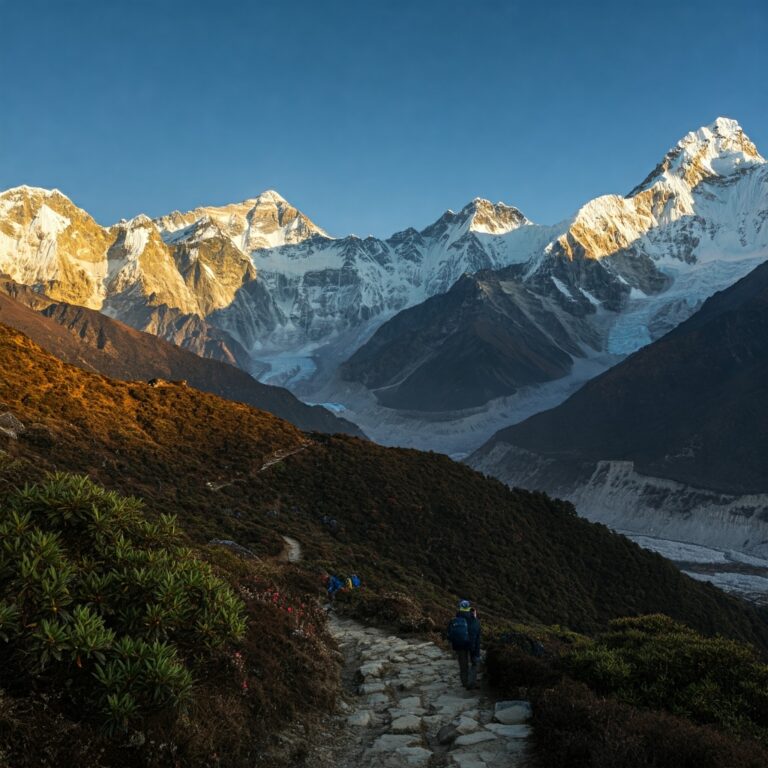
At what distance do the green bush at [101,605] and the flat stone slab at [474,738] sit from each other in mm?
4327

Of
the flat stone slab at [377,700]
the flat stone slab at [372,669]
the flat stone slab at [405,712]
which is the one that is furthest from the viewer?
the flat stone slab at [372,669]

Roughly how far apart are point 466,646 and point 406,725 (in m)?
2.56

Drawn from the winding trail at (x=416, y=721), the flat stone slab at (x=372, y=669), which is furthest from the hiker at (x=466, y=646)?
the flat stone slab at (x=372, y=669)

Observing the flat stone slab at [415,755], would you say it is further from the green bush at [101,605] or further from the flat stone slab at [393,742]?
the green bush at [101,605]

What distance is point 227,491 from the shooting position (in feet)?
135

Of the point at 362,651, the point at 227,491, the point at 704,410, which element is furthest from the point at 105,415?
the point at 704,410

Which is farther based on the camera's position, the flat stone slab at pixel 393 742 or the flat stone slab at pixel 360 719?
the flat stone slab at pixel 360 719

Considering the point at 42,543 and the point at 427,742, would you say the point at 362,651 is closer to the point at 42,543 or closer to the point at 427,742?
the point at 427,742

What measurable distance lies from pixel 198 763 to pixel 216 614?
1.96 m

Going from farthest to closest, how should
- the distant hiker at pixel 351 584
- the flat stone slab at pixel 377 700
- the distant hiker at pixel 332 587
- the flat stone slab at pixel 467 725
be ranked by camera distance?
the distant hiker at pixel 351 584 → the distant hiker at pixel 332 587 → the flat stone slab at pixel 377 700 → the flat stone slab at pixel 467 725

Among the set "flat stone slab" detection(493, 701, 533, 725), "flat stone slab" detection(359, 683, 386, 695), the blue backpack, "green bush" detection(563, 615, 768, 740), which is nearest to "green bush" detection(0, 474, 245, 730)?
"flat stone slab" detection(493, 701, 533, 725)

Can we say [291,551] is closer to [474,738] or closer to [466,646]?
[466,646]

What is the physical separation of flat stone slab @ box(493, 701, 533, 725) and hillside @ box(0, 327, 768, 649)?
1635 centimetres

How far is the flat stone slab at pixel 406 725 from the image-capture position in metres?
11.7
